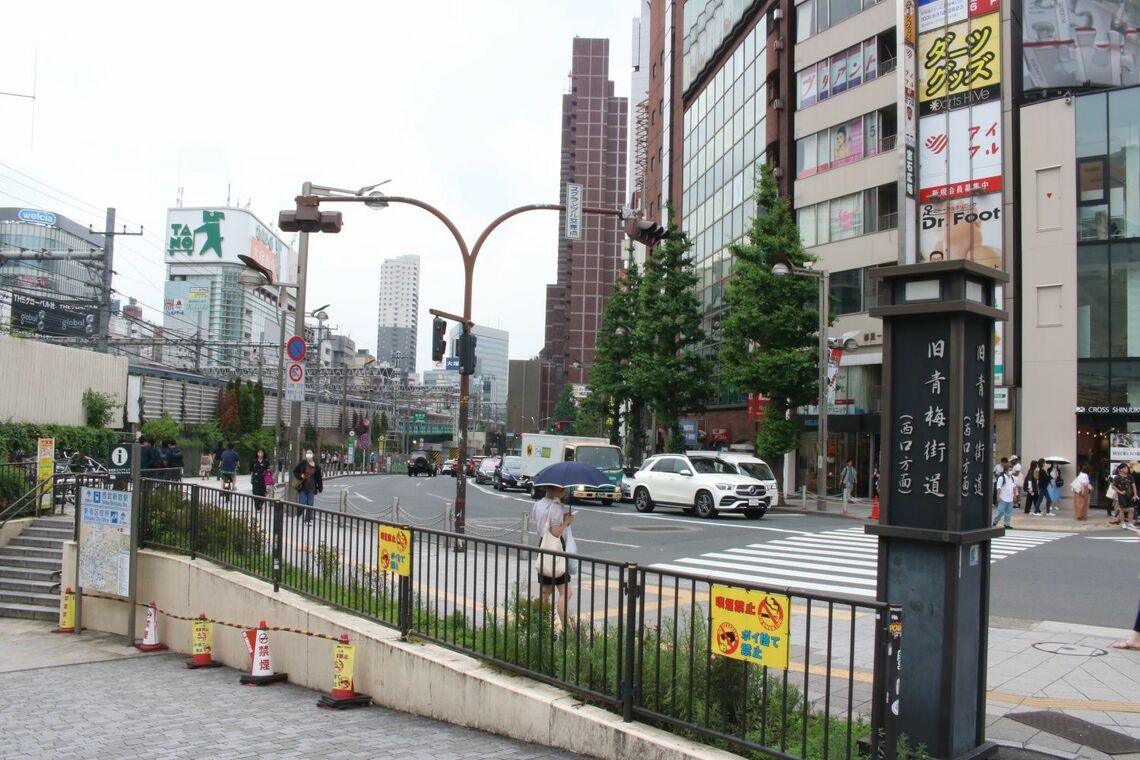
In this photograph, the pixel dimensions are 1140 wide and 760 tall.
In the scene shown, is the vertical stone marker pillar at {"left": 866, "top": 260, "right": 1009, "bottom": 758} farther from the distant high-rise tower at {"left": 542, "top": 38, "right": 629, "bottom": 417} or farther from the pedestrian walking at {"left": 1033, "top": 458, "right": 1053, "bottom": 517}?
the distant high-rise tower at {"left": 542, "top": 38, "right": 629, "bottom": 417}

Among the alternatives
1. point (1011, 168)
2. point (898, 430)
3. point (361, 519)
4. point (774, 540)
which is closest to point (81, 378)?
point (774, 540)

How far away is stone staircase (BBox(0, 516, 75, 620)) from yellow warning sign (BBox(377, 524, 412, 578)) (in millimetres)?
11397

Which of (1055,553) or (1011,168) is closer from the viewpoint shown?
(1055,553)

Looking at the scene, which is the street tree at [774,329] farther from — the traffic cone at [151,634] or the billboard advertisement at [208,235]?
the billboard advertisement at [208,235]

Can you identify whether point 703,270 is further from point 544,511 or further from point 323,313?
point 544,511

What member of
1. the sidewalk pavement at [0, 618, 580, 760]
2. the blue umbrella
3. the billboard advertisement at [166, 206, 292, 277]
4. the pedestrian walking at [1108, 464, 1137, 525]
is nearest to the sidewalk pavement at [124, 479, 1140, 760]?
the sidewalk pavement at [0, 618, 580, 760]

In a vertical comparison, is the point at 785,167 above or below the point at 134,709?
above

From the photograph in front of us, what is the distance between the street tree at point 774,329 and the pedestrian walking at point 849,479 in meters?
2.24

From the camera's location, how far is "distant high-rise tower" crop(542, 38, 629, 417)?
132m

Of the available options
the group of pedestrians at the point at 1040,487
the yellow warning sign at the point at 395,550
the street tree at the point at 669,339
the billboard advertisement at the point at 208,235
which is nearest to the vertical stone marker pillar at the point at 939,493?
the yellow warning sign at the point at 395,550

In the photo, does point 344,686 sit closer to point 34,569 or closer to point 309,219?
point 309,219

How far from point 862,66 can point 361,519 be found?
35213 millimetres

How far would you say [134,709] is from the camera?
8.93 meters

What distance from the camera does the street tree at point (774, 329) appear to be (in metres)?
33.6
